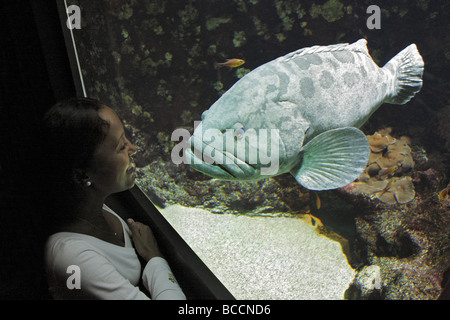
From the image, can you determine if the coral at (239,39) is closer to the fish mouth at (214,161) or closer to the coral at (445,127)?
the fish mouth at (214,161)

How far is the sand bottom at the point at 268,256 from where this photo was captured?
1.86 meters

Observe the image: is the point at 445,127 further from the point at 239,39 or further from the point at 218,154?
the point at 218,154

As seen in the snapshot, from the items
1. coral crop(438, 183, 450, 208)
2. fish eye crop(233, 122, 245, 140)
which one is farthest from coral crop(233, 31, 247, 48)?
coral crop(438, 183, 450, 208)

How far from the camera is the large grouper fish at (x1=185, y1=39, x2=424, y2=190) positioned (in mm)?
1738

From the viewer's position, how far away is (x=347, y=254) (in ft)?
7.96

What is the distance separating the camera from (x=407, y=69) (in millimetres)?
2375

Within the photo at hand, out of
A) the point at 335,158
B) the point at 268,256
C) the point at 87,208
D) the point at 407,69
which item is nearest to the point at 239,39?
the point at 407,69

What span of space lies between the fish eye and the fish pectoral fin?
499mm

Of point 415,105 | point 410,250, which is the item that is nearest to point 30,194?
point 410,250

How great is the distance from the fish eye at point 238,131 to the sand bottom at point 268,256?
1.02 m

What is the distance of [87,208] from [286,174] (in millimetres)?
2561

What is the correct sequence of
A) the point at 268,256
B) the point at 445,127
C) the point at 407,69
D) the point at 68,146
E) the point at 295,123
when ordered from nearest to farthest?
the point at 68,146 < the point at 295,123 < the point at 268,256 < the point at 407,69 < the point at 445,127

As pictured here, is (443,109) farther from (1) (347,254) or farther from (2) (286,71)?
(2) (286,71)
